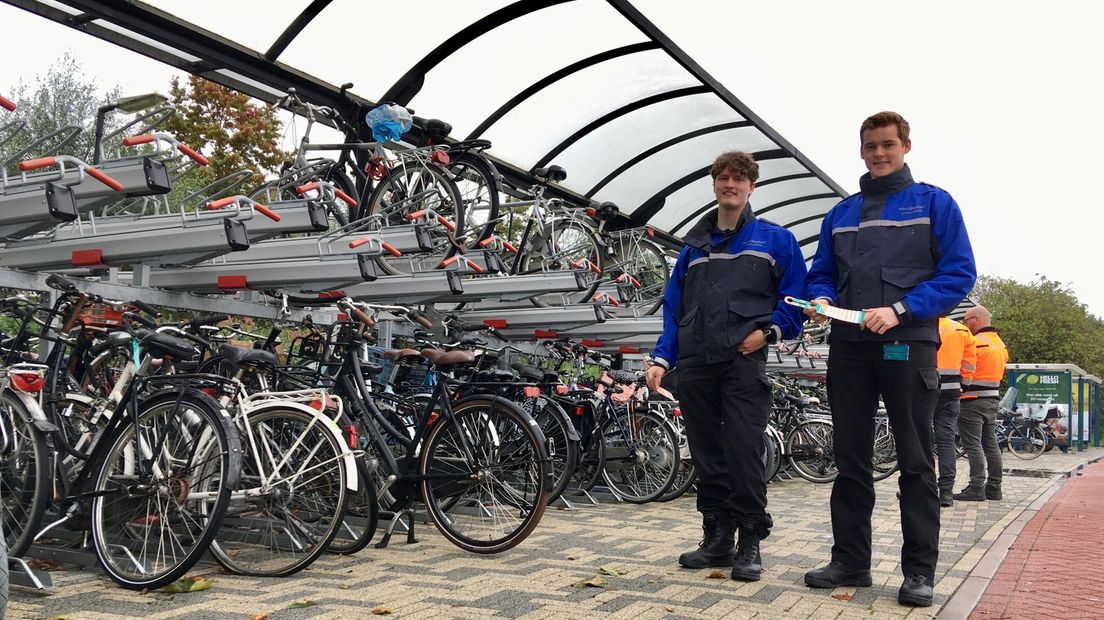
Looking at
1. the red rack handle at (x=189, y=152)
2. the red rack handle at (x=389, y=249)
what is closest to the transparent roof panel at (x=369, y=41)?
the red rack handle at (x=389, y=249)

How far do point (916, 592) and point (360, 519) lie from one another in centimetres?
245

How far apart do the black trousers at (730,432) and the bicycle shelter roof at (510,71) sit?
4225mm

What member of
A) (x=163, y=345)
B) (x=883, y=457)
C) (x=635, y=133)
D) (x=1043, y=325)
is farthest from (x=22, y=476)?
(x=1043, y=325)

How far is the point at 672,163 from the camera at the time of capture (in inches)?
494

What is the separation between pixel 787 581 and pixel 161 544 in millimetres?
2658

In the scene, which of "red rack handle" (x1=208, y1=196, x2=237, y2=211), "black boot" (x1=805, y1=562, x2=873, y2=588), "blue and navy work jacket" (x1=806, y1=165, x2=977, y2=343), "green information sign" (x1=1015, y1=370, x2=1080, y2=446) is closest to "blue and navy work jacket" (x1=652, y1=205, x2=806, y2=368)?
"blue and navy work jacket" (x1=806, y1=165, x2=977, y2=343)

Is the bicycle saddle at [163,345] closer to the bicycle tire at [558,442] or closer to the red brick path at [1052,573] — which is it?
the bicycle tire at [558,442]

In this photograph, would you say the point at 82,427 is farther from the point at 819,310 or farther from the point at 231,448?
the point at 819,310

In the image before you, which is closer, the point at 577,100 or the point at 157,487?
the point at 157,487

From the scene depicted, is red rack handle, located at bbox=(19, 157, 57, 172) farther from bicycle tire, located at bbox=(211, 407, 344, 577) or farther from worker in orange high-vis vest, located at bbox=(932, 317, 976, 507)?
worker in orange high-vis vest, located at bbox=(932, 317, 976, 507)

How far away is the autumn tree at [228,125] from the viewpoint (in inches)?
872

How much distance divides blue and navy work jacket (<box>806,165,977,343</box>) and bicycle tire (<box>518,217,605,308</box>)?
4.74 metres

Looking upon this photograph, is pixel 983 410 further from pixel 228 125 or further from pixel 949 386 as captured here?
pixel 228 125

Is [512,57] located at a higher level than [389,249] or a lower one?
higher
